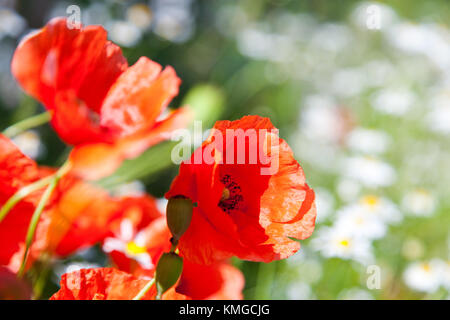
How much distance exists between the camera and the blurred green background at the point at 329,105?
27.3 inches

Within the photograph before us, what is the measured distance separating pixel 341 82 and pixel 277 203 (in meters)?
1.09

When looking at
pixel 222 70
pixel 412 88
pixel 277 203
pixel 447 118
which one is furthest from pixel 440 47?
pixel 277 203

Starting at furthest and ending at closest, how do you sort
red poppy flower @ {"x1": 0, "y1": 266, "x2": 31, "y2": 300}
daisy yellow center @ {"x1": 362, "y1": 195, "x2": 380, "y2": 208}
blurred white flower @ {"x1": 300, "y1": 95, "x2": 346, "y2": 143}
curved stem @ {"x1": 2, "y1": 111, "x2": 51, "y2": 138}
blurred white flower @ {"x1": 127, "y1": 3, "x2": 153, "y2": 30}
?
blurred white flower @ {"x1": 300, "y1": 95, "x2": 346, "y2": 143} → blurred white flower @ {"x1": 127, "y1": 3, "x2": 153, "y2": 30} → daisy yellow center @ {"x1": 362, "y1": 195, "x2": 380, "y2": 208} → curved stem @ {"x1": 2, "y1": 111, "x2": 51, "y2": 138} → red poppy flower @ {"x1": 0, "y1": 266, "x2": 31, "y2": 300}

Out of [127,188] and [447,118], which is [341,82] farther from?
[127,188]

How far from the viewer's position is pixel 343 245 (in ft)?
2.11

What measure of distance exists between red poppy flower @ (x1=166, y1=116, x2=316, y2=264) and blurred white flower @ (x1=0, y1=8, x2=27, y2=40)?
0.63 m

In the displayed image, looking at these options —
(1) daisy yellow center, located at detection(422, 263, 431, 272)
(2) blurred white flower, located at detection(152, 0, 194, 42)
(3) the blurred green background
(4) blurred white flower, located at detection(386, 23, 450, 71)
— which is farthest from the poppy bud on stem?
(4) blurred white flower, located at detection(386, 23, 450, 71)

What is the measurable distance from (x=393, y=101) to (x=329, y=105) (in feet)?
0.60

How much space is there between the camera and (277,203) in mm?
271

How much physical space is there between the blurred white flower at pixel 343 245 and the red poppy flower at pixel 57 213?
33cm

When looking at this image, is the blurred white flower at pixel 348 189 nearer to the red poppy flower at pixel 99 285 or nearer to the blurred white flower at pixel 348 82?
the blurred white flower at pixel 348 82

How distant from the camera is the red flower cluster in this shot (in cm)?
24

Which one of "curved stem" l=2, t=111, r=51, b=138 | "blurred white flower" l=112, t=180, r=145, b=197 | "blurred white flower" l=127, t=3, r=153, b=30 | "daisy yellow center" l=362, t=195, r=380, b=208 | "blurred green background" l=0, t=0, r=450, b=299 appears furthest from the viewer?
"blurred white flower" l=127, t=3, r=153, b=30

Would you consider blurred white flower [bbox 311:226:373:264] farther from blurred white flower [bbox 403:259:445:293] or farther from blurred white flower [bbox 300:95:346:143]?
blurred white flower [bbox 300:95:346:143]
